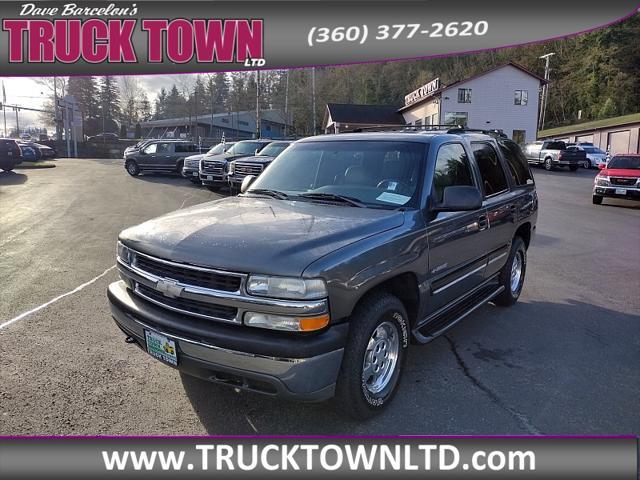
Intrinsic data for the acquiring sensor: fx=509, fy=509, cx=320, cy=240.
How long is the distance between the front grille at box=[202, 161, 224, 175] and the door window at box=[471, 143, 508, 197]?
39.4 ft

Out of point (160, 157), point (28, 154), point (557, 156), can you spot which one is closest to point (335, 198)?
point (160, 157)

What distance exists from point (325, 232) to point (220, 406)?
143cm

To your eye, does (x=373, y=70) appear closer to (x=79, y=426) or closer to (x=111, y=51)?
(x=111, y=51)

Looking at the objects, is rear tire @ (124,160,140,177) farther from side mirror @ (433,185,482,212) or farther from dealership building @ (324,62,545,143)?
dealership building @ (324,62,545,143)

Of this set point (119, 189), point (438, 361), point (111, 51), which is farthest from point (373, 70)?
point (438, 361)

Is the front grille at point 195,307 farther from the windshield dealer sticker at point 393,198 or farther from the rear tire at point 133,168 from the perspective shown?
the rear tire at point 133,168

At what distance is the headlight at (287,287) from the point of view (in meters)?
2.75

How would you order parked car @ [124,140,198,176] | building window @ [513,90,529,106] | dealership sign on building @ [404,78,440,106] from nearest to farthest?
parked car @ [124,140,198,176], building window @ [513,90,529,106], dealership sign on building @ [404,78,440,106]

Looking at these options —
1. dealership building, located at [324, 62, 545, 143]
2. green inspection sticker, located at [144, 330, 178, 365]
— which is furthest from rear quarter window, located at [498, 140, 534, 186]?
dealership building, located at [324, 62, 545, 143]

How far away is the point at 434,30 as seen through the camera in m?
7.94

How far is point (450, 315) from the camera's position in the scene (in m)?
4.24

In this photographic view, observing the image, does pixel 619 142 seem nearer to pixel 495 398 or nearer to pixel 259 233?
pixel 495 398

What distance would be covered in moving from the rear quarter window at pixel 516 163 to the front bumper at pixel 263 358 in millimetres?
3697

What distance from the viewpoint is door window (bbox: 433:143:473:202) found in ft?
13.4
